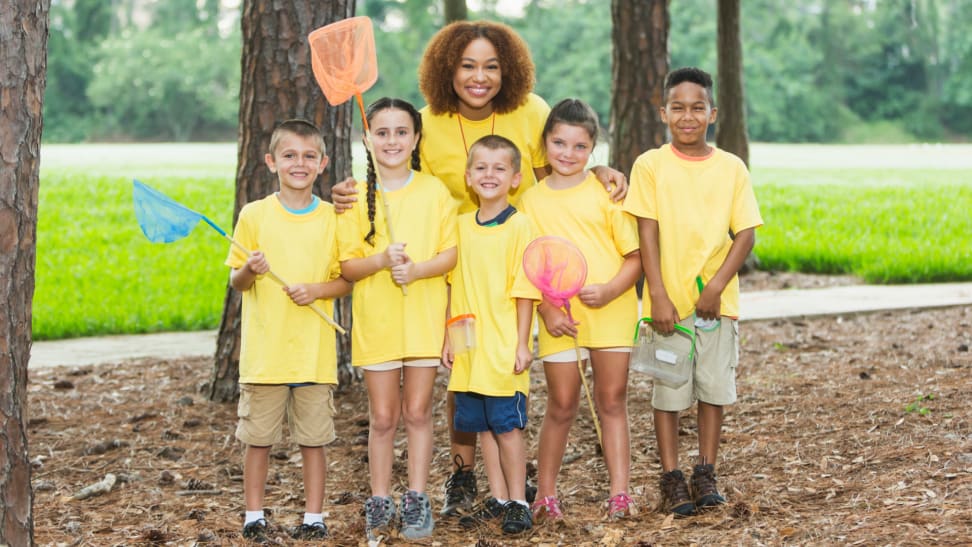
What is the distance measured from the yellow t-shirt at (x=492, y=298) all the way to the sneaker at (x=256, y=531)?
82cm

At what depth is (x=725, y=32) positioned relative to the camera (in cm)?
1102

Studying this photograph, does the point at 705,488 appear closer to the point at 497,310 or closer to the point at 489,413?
the point at 489,413

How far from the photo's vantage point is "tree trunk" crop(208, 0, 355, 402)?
5.77 m

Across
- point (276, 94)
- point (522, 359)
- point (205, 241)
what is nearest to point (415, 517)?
point (522, 359)

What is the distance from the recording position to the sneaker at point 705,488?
4238mm

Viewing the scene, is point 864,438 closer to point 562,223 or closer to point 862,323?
point 562,223

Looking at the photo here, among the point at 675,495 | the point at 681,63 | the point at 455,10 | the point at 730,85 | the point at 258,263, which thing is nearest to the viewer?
the point at 258,263

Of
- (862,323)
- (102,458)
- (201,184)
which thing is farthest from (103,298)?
(201,184)

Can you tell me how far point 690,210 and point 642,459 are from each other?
4.78ft

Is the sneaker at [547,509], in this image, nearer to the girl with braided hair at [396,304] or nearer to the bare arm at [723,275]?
the girl with braided hair at [396,304]

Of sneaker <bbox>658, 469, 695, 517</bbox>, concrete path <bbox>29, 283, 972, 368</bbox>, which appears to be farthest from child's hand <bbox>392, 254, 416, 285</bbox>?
concrete path <bbox>29, 283, 972, 368</bbox>

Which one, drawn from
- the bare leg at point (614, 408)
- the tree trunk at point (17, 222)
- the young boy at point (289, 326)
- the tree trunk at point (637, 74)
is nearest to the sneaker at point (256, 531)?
the young boy at point (289, 326)

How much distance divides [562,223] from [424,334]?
63cm

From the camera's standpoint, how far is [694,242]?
13.7 ft
